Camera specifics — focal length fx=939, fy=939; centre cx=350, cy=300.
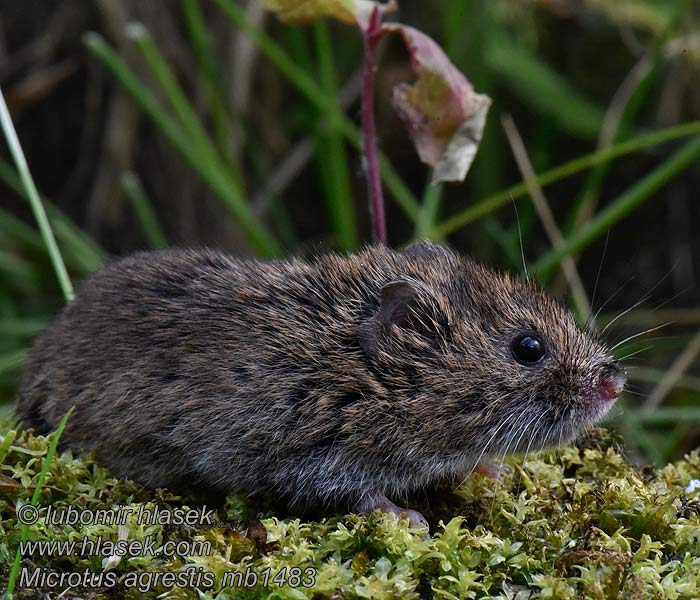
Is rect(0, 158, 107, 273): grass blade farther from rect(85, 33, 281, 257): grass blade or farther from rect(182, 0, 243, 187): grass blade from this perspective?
rect(182, 0, 243, 187): grass blade

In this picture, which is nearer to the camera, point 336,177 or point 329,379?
point 329,379

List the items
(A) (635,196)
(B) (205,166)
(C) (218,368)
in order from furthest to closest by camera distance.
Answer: (B) (205,166), (A) (635,196), (C) (218,368)

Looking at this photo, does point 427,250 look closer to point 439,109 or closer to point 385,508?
point 439,109

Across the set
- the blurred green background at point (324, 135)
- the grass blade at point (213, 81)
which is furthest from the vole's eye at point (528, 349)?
the grass blade at point (213, 81)

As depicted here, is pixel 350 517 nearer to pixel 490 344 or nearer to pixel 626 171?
pixel 490 344

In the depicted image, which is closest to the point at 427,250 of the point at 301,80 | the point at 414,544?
the point at 414,544

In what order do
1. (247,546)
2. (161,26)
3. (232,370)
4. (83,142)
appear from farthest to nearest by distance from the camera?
(83,142), (161,26), (232,370), (247,546)

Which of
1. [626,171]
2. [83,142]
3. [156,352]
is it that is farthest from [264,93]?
[156,352]
